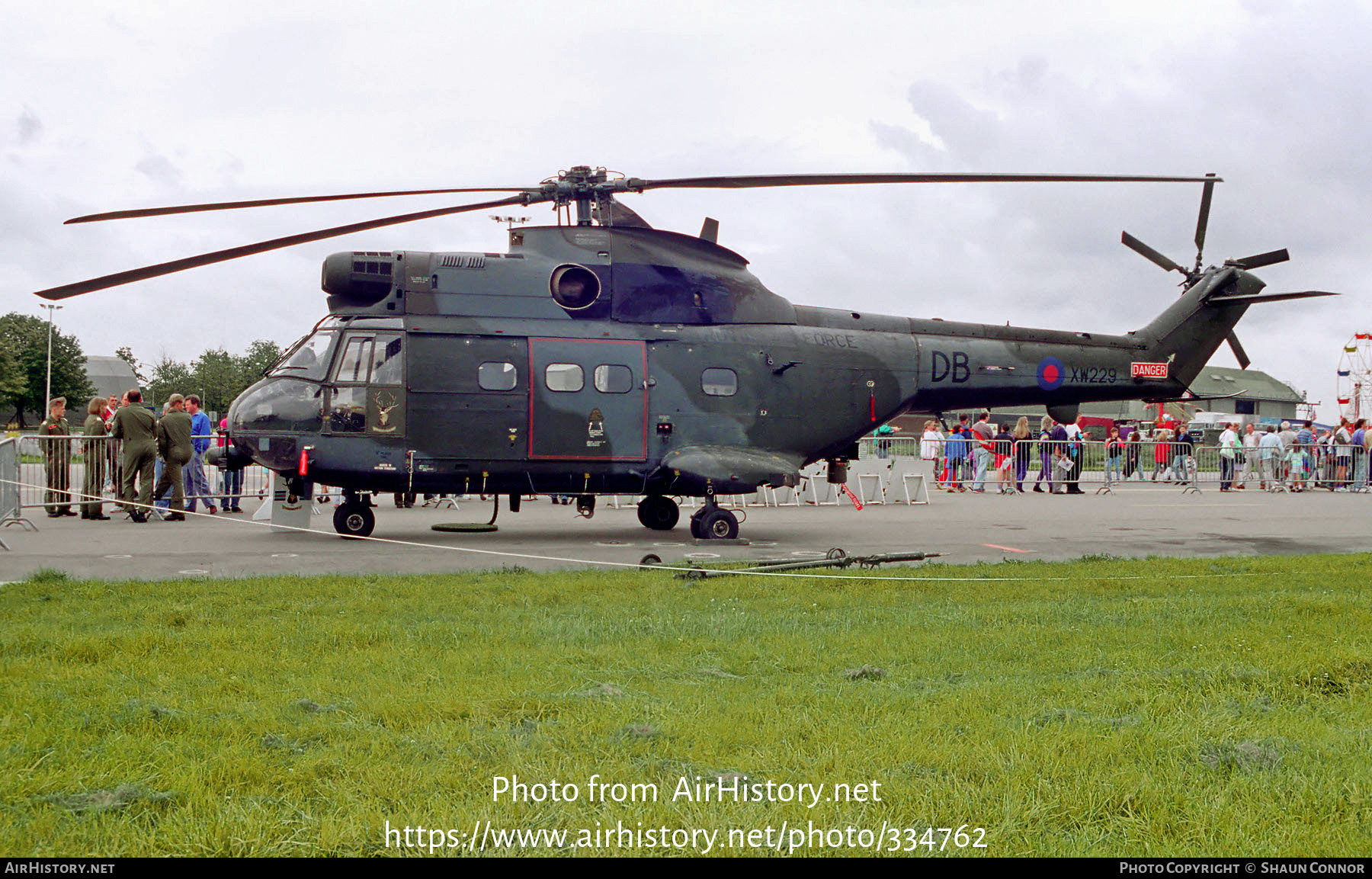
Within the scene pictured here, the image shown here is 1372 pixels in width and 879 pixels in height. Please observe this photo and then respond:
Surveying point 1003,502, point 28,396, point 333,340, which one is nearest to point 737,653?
point 333,340

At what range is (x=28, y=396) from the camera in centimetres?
Answer: 9694

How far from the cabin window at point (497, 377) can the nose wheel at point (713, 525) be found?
10.3ft

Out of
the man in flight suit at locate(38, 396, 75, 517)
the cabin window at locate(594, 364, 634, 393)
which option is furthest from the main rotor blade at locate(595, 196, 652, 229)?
the man in flight suit at locate(38, 396, 75, 517)

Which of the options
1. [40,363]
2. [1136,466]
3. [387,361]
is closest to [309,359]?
[387,361]

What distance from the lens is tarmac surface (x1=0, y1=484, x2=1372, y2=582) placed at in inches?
493

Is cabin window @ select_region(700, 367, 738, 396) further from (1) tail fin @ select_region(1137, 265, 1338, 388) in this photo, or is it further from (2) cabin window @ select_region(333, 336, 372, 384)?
(1) tail fin @ select_region(1137, 265, 1338, 388)

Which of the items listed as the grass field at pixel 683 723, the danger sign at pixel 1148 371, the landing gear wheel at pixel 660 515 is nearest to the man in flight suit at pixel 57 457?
the landing gear wheel at pixel 660 515

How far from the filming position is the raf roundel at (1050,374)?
17.5 m

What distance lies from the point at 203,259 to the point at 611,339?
17.3ft

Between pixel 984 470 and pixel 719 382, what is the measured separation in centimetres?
1606

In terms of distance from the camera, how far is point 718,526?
1542 centimetres

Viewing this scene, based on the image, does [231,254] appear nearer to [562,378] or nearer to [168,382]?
[562,378]

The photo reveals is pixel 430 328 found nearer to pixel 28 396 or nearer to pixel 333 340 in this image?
pixel 333 340

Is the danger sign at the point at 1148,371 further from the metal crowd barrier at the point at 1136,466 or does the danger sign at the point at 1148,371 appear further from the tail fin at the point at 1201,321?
the metal crowd barrier at the point at 1136,466
